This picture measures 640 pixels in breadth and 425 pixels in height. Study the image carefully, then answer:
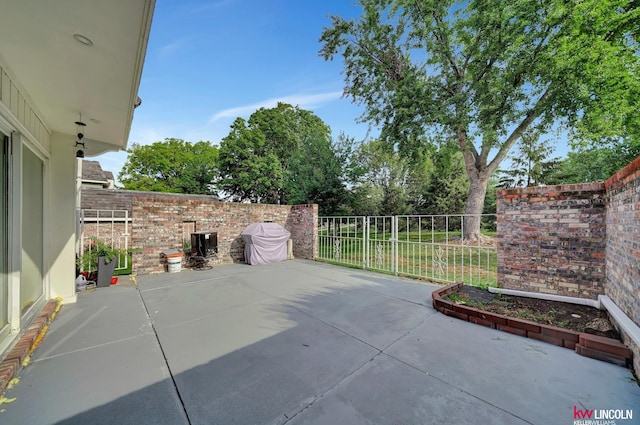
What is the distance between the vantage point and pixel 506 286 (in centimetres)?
404

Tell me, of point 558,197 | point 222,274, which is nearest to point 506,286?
point 558,197

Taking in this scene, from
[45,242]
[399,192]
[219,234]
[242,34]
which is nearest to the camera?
[45,242]

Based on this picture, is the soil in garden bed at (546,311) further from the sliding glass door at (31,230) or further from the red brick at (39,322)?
the sliding glass door at (31,230)

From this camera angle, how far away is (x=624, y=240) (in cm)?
252

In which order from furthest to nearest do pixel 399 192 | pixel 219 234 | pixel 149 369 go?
pixel 399 192
pixel 219 234
pixel 149 369

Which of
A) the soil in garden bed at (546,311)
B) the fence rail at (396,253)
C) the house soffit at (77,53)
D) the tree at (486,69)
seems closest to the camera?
the house soffit at (77,53)

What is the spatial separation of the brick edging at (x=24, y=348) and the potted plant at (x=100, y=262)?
67.7 inches

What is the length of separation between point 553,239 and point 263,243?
6.87m

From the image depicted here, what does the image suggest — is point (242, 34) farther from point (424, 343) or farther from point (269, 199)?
point (269, 199)

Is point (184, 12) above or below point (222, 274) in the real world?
above

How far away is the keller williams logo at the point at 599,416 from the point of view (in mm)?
1699

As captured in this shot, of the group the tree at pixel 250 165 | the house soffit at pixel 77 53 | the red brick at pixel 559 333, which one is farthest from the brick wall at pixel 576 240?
the tree at pixel 250 165

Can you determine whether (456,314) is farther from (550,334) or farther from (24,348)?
(24,348)

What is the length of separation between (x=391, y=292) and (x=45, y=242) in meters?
5.87
